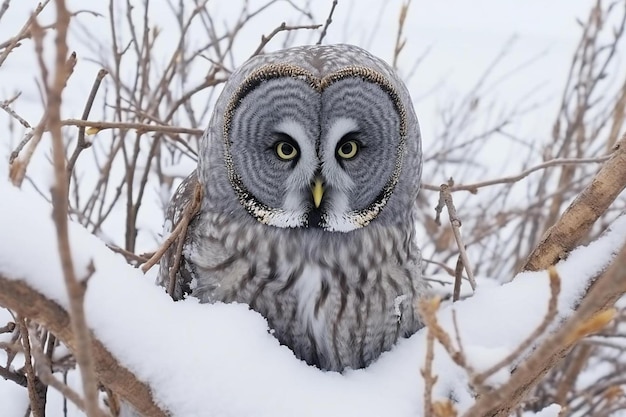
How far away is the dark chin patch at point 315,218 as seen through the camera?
156cm

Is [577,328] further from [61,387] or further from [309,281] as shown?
[309,281]

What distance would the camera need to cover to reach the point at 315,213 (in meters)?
1.56

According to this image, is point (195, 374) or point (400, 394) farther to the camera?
point (400, 394)

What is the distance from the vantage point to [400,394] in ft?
4.04

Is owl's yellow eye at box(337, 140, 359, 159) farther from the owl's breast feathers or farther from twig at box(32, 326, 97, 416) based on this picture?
twig at box(32, 326, 97, 416)

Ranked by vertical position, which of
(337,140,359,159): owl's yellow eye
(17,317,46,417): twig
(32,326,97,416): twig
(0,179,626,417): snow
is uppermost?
(337,140,359,159): owl's yellow eye

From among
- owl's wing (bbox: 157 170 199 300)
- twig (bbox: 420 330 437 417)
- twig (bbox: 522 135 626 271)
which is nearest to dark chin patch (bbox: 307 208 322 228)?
owl's wing (bbox: 157 170 199 300)

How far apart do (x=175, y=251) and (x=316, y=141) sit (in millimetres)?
409

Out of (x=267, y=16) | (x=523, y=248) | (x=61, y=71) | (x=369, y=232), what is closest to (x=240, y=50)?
(x=267, y=16)

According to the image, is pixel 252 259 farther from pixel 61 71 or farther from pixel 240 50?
pixel 240 50

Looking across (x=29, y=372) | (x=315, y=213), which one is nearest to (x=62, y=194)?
(x=29, y=372)

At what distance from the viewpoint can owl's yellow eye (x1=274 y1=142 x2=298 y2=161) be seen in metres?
1.49

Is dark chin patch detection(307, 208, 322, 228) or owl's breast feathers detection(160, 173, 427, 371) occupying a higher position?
dark chin patch detection(307, 208, 322, 228)

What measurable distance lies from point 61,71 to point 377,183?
1128mm
